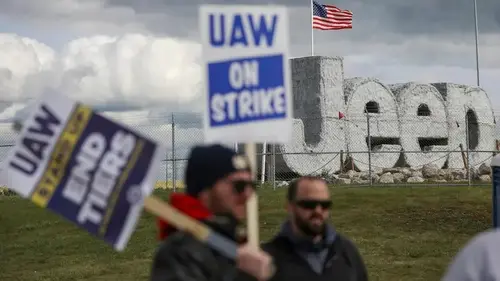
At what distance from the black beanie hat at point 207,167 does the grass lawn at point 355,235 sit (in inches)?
379

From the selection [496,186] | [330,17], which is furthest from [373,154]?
[496,186]

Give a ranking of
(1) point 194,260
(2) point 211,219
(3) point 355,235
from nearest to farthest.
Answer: (1) point 194,260, (2) point 211,219, (3) point 355,235

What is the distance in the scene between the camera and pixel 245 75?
13.1 ft

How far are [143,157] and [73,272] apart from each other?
10.7 m

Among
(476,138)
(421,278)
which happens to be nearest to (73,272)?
(421,278)

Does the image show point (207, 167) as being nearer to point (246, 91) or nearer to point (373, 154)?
point (246, 91)

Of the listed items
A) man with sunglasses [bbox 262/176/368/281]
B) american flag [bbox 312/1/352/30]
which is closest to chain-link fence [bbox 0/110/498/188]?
american flag [bbox 312/1/352/30]

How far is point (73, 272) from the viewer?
13.6 m

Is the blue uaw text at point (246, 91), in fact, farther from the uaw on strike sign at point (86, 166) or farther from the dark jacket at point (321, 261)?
the dark jacket at point (321, 261)

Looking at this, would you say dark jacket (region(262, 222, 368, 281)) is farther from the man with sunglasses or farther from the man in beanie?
the man in beanie

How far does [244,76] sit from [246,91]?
72 millimetres

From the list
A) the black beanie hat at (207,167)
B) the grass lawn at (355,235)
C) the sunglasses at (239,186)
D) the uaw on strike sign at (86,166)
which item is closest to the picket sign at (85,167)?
the uaw on strike sign at (86,166)

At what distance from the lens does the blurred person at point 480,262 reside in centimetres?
264

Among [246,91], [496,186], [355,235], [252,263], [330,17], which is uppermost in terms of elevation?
[330,17]
